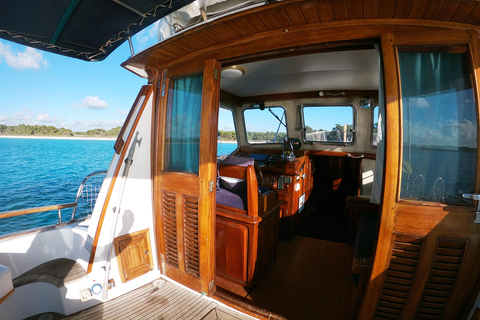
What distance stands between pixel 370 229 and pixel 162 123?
2.60 m

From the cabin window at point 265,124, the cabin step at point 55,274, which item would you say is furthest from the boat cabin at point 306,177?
the cabin window at point 265,124

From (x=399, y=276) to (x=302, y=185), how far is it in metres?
2.24

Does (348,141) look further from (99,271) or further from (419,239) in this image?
(99,271)

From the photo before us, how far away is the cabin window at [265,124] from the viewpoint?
4.69 m

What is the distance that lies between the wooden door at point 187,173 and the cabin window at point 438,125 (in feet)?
4.80

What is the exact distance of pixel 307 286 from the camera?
89.4 inches

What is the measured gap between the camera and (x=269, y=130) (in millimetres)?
5023

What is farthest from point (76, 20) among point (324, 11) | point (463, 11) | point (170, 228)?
point (463, 11)

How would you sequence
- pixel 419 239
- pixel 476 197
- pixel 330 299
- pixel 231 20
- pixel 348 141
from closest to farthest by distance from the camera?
pixel 476 197 < pixel 419 239 < pixel 231 20 < pixel 330 299 < pixel 348 141

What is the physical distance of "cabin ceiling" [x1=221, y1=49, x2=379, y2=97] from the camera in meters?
2.54

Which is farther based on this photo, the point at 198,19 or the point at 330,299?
the point at 330,299

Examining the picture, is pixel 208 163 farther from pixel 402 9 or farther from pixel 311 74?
pixel 311 74

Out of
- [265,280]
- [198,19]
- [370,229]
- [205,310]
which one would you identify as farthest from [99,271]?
[370,229]

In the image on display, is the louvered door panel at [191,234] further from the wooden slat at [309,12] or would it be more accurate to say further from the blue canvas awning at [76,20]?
the wooden slat at [309,12]
